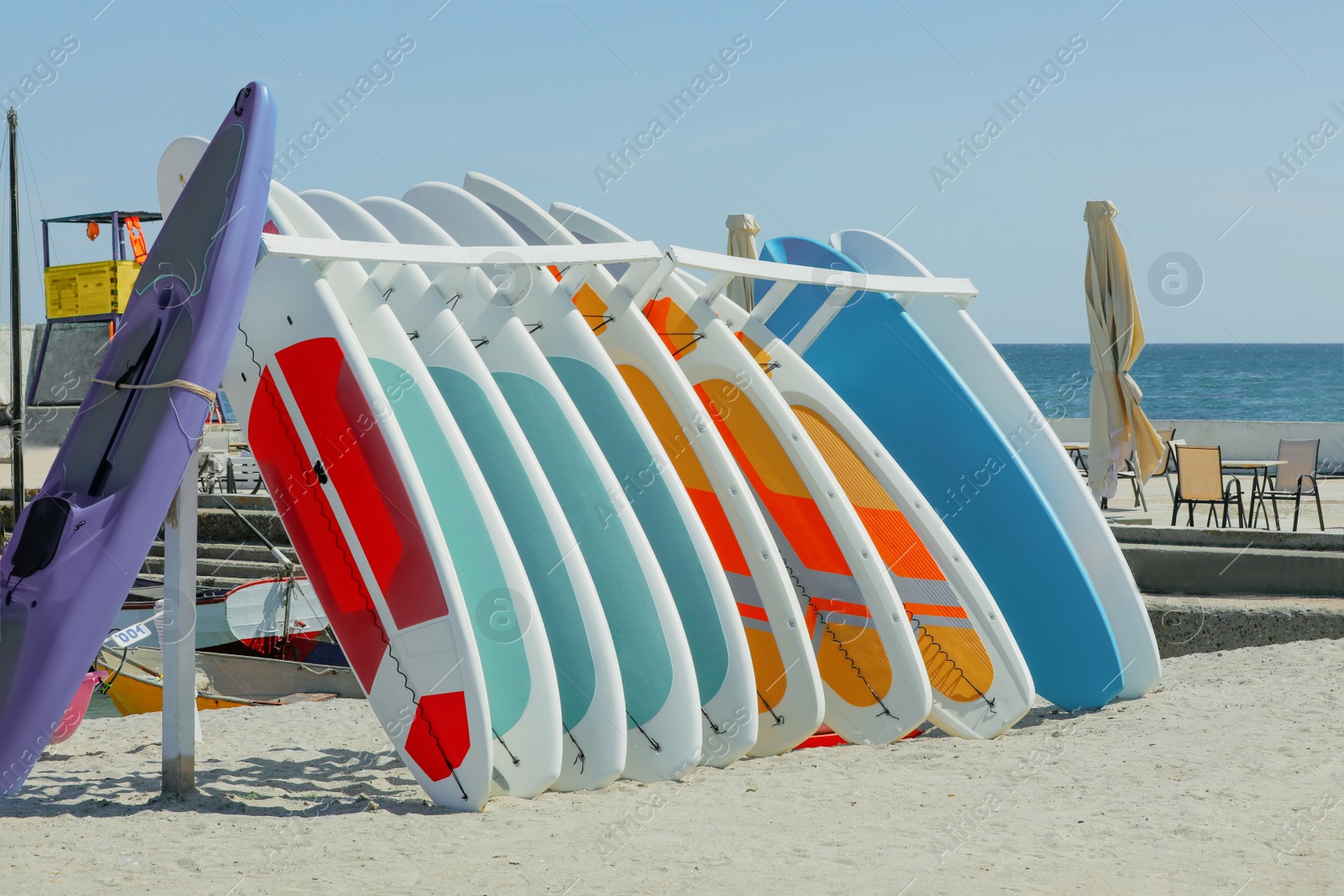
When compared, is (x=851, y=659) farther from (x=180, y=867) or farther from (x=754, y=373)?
(x=180, y=867)

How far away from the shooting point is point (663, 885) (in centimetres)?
349

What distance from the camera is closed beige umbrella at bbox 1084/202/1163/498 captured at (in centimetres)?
1054

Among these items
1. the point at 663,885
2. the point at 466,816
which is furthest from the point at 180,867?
the point at 663,885

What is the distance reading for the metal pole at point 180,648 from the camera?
14.9ft

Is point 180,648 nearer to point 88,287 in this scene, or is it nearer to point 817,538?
point 817,538

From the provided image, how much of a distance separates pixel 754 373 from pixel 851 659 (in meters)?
1.42

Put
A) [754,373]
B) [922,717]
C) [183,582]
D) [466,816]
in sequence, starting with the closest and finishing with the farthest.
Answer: [466,816]
[183,582]
[922,717]
[754,373]

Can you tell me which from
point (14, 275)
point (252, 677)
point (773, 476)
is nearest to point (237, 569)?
point (252, 677)

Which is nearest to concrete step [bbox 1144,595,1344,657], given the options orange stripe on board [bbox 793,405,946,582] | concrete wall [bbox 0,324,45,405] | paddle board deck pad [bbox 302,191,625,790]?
orange stripe on board [bbox 793,405,946,582]

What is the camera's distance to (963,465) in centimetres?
630

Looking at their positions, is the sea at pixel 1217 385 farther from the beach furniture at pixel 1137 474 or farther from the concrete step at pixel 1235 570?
the concrete step at pixel 1235 570

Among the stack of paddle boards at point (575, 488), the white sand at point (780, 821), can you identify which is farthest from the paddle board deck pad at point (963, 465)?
the white sand at point (780, 821)

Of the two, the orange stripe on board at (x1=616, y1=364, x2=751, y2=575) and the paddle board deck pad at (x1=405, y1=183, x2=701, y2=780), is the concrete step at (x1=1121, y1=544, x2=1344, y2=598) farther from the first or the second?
the paddle board deck pad at (x1=405, y1=183, x2=701, y2=780)

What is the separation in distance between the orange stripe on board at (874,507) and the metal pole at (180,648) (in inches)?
119
